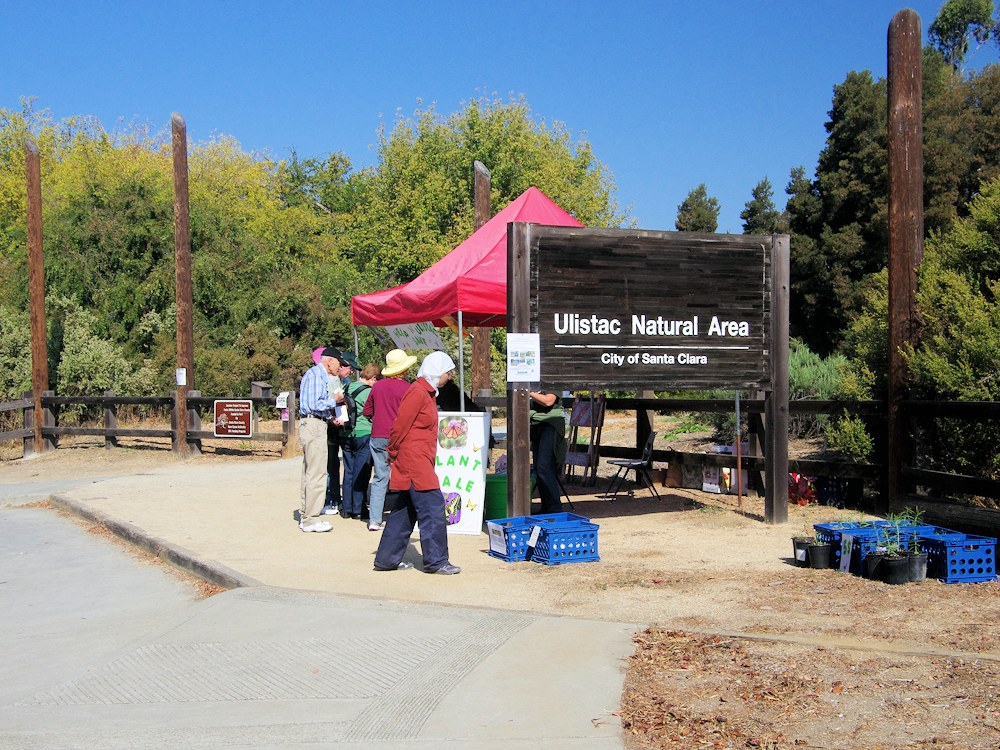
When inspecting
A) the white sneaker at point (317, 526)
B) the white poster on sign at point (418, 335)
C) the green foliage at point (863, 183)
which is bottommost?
the white sneaker at point (317, 526)

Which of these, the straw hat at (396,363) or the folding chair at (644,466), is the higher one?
the straw hat at (396,363)

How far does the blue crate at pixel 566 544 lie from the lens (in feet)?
31.2

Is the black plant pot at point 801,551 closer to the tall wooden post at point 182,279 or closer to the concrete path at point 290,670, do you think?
the concrete path at point 290,670

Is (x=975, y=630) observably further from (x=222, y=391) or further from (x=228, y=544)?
(x=222, y=391)

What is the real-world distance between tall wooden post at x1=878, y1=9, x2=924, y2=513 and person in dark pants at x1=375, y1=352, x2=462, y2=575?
5363 millimetres

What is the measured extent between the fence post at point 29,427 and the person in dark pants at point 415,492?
18.3m

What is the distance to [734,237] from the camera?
1216 cm

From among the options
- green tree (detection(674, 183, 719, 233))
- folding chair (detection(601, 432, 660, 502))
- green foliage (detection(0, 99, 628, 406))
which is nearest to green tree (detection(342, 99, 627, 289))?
green foliage (detection(0, 99, 628, 406))

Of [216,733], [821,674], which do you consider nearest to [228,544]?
[216,733]

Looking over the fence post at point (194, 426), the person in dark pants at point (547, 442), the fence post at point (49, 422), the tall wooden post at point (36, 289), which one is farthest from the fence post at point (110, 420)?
the person in dark pants at point (547, 442)

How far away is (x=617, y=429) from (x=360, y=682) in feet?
72.7

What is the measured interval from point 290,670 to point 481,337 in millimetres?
12741

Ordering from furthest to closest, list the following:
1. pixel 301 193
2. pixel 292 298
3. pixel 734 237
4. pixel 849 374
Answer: pixel 301 193 < pixel 292 298 < pixel 849 374 < pixel 734 237

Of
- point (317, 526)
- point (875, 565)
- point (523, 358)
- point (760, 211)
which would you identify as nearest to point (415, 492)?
point (523, 358)
